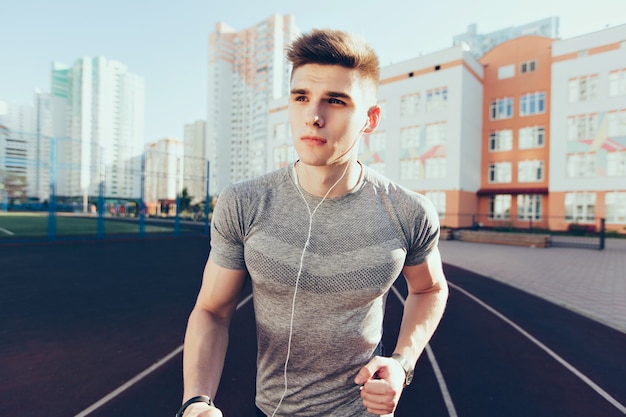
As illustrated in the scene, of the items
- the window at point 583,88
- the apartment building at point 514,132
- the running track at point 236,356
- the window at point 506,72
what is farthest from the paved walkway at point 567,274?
the window at point 506,72

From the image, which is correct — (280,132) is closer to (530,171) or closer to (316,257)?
(530,171)

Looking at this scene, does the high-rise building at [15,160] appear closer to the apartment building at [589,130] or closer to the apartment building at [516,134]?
the apartment building at [516,134]

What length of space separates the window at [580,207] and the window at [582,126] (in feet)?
14.1

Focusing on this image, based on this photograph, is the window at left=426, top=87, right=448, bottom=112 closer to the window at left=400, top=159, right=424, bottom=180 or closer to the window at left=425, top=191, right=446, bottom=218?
the window at left=400, top=159, right=424, bottom=180

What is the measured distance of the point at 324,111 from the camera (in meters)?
1.21

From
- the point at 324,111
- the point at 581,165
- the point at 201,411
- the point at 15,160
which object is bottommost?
the point at 201,411

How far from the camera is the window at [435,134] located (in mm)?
29306

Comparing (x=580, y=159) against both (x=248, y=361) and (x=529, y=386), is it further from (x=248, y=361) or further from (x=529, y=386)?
(x=248, y=361)

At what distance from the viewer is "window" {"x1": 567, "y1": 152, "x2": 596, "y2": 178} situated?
83.5 ft

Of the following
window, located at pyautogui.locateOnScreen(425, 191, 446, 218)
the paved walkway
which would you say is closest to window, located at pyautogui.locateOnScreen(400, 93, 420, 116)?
window, located at pyautogui.locateOnScreen(425, 191, 446, 218)

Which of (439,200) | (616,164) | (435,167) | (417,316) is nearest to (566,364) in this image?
(417,316)

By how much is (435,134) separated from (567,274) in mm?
21358

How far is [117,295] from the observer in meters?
7.20

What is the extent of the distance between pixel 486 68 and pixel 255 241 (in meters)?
37.7
